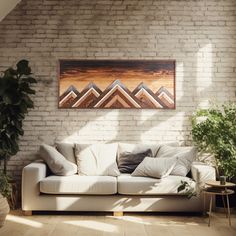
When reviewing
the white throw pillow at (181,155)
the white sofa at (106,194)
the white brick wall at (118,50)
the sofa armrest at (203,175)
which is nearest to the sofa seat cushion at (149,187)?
the white sofa at (106,194)

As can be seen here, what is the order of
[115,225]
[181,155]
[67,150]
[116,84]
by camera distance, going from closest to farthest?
[115,225] → [181,155] → [67,150] → [116,84]

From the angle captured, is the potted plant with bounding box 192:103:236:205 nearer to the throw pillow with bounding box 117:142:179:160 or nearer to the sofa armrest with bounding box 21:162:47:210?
the throw pillow with bounding box 117:142:179:160

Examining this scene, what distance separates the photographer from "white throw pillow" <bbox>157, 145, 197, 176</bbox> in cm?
552

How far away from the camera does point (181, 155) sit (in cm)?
563

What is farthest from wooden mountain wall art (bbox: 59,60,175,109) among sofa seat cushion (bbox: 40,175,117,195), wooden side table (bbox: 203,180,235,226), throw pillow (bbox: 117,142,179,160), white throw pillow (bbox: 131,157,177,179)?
wooden side table (bbox: 203,180,235,226)

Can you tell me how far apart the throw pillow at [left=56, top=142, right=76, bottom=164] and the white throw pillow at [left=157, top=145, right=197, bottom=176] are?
3.95 feet

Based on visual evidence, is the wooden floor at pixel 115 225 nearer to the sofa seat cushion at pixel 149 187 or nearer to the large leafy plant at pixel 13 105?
the sofa seat cushion at pixel 149 187

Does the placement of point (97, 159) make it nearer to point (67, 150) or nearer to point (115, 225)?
point (67, 150)

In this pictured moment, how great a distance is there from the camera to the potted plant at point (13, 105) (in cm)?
563

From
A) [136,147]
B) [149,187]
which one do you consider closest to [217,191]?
[149,187]

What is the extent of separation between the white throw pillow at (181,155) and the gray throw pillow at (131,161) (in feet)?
0.70

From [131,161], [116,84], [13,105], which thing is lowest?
[131,161]

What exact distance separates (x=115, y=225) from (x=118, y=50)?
105 inches

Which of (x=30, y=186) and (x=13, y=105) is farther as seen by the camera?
(x=13, y=105)
